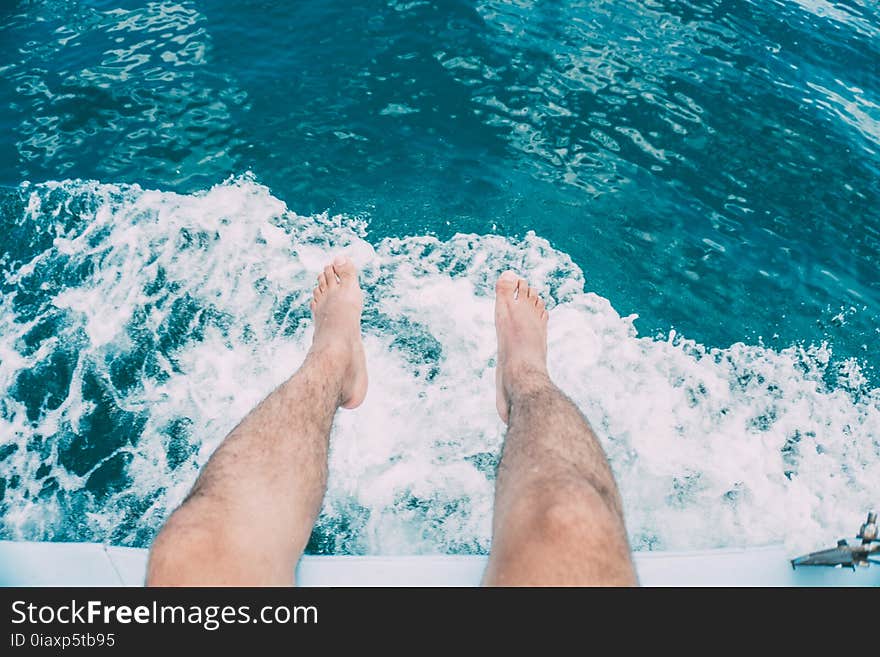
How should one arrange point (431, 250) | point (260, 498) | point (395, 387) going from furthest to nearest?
1. point (431, 250)
2. point (395, 387)
3. point (260, 498)

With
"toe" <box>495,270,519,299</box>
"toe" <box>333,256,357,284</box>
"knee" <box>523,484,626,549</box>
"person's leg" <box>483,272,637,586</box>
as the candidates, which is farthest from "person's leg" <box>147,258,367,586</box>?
"toe" <box>495,270,519,299</box>

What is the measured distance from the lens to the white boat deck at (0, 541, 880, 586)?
1500 millimetres

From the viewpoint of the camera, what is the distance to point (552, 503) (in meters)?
1.38

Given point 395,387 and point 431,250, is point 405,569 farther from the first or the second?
point 431,250

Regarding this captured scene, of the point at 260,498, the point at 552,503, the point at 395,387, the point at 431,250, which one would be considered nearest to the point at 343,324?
the point at 395,387

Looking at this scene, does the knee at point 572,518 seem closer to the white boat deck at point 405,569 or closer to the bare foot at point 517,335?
the white boat deck at point 405,569

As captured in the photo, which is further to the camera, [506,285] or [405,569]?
[506,285]

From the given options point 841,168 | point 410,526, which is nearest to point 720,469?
point 410,526

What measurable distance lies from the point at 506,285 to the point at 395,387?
2.61 ft

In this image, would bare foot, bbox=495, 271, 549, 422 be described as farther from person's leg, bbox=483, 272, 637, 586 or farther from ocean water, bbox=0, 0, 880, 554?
ocean water, bbox=0, 0, 880, 554

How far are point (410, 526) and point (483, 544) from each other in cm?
30

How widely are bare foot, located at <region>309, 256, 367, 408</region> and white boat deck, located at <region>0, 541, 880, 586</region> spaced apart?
2.75 feet

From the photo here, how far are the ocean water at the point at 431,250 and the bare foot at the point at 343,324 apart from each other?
20 centimetres

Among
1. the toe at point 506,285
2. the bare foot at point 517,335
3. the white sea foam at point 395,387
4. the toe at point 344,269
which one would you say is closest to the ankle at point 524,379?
the bare foot at point 517,335
